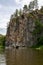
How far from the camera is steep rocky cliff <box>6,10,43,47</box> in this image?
540 ft

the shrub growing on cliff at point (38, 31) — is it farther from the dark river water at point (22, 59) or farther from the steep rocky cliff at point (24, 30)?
the dark river water at point (22, 59)

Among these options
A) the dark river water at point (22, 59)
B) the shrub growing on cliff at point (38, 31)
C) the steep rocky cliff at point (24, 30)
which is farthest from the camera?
the steep rocky cliff at point (24, 30)

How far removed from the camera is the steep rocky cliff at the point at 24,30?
164587 millimetres

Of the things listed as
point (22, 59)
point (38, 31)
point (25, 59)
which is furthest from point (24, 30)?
point (25, 59)

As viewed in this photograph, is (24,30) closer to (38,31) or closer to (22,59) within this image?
(38,31)

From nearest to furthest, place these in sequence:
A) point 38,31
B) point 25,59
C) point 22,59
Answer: point 25,59, point 22,59, point 38,31

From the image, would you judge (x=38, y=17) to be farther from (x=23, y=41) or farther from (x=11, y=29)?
(x=11, y=29)

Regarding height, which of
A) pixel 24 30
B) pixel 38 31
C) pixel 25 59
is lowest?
pixel 25 59

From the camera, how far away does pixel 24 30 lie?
574ft

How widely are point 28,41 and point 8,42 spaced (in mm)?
36558

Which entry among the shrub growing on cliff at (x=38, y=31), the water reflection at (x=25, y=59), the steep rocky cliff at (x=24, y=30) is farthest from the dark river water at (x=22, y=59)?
the steep rocky cliff at (x=24, y=30)

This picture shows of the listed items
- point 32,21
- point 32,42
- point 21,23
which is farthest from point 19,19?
point 32,42

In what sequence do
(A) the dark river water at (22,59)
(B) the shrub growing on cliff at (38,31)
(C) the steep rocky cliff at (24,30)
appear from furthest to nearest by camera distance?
(C) the steep rocky cliff at (24,30)
(B) the shrub growing on cliff at (38,31)
(A) the dark river water at (22,59)

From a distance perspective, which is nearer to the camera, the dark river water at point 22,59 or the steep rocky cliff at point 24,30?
the dark river water at point 22,59
